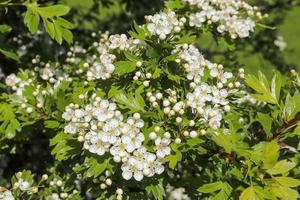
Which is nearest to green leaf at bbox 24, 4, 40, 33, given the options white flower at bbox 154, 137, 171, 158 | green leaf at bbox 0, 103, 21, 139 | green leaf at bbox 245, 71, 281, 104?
green leaf at bbox 0, 103, 21, 139

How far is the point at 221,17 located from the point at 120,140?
150cm

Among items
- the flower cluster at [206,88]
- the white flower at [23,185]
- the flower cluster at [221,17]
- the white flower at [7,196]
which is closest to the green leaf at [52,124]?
the white flower at [23,185]

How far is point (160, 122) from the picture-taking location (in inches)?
113

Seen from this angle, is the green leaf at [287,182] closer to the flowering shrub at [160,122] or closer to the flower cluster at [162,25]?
the flowering shrub at [160,122]

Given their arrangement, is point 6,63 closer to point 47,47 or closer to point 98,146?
point 47,47

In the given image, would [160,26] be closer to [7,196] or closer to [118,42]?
[118,42]

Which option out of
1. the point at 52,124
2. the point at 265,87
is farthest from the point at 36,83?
the point at 265,87

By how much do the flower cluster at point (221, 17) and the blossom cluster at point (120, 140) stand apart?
1.22 meters

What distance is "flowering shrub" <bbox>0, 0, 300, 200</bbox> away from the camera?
8.95ft

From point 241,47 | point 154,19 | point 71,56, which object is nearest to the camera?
point 154,19

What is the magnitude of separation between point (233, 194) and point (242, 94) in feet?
2.00

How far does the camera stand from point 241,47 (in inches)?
239

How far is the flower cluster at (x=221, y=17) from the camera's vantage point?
3.72m

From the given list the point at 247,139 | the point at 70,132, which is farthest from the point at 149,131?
the point at 247,139
